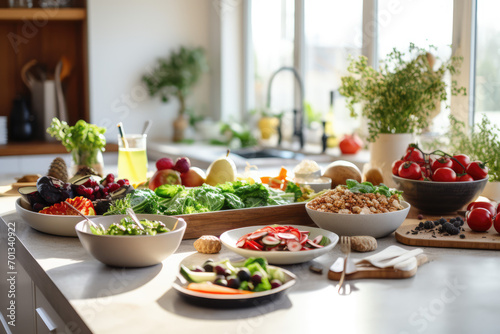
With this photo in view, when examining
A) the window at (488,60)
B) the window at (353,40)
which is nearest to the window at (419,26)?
the window at (353,40)

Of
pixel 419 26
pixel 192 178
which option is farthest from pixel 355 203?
pixel 419 26

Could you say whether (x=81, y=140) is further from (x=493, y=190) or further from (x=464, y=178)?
(x=493, y=190)

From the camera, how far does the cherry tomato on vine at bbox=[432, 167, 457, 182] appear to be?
1.65 m

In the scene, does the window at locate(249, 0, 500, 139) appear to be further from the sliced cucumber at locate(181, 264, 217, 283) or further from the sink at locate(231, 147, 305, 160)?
the sliced cucumber at locate(181, 264, 217, 283)

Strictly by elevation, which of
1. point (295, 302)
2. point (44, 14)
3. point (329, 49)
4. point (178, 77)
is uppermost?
point (44, 14)

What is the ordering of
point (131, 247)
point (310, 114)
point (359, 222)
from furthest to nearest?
point (310, 114) < point (359, 222) < point (131, 247)

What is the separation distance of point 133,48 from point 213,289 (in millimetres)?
3735

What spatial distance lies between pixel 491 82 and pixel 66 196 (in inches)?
74.7

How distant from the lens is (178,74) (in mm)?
4453

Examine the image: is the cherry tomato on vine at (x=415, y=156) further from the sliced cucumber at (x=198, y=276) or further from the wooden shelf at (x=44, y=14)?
the wooden shelf at (x=44, y=14)

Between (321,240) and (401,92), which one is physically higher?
(401,92)

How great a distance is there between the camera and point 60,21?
14.8 feet

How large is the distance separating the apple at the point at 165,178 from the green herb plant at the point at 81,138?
1.22 ft

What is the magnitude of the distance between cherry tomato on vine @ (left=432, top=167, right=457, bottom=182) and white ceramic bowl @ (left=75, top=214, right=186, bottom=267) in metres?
0.81
